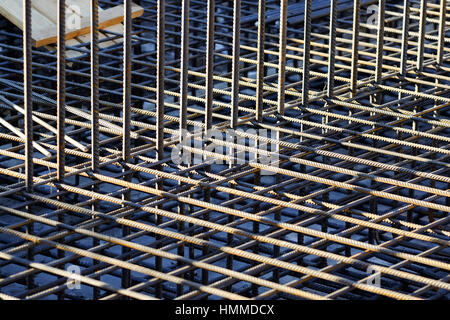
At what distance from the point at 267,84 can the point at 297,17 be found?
3021mm

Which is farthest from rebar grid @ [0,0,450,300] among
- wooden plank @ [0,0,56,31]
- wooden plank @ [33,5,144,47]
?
wooden plank @ [0,0,56,31]

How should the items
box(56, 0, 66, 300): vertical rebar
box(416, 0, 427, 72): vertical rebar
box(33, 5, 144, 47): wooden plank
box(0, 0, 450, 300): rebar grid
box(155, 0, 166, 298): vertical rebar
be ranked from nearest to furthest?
box(0, 0, 450, 300): rebar grid < box(56, 0, 66, 300): vertical rebar < box(155, 0, 166, 298): vertical rebar < box(416, 0, 427, 72): vertical rebar < box(33, 5, 144, 47): wooden plank

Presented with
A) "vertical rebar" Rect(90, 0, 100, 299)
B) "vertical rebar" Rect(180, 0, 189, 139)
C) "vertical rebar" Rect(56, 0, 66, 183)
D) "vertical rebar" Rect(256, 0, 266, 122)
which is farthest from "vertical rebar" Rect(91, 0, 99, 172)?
"vertical rebar" Rect(256, 0, 266, 122)

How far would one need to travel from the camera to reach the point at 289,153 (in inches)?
356

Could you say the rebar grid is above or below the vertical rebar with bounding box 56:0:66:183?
below

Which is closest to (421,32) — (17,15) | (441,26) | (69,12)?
(441,26)

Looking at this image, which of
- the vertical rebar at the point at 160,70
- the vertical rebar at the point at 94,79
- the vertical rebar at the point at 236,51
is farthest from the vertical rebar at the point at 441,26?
the vertical rebar at the point at 94,79

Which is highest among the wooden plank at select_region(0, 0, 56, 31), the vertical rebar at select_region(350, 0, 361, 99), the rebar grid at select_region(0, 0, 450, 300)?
the vertical rebar at select_region(350, 0, 361, 99)

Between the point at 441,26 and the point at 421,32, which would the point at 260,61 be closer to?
the point at 421,32

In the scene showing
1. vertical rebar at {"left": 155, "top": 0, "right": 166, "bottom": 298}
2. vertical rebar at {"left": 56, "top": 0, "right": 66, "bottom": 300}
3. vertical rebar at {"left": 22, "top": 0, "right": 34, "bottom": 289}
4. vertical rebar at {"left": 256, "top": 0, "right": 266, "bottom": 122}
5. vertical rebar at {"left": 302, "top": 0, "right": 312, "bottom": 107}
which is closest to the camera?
vertical rebar at {"left": 22, "top": 0, "right": 34, "bottom": 289}

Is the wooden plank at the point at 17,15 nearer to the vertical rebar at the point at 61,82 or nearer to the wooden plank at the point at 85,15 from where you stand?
the wooden plank at the point at 85,15

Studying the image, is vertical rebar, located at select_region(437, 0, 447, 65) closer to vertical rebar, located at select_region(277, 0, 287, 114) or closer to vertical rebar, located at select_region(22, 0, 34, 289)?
vertical rebar, located at select_region(277, 0, 287, 114)

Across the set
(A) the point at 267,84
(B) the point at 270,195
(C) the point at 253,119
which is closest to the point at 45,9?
(A) the point at 267,84

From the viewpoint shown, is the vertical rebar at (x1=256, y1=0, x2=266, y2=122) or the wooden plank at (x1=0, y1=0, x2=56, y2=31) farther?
the wooden plank at (x1=0, y1=0, x2=56, y2=31)
